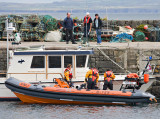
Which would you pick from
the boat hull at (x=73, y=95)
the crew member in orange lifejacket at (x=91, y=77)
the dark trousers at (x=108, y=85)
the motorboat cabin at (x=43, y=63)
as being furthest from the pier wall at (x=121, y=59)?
the boat hull at (x=73, y=95)

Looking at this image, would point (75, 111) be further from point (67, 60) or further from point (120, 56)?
point (120, 56)

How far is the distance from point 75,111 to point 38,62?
2.44 m

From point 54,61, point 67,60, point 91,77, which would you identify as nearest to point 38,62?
point 54,61

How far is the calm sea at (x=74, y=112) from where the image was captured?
1584 cm

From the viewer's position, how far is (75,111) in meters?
16.5

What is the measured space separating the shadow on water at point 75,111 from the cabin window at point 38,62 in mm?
1298

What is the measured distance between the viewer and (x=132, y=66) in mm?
20359

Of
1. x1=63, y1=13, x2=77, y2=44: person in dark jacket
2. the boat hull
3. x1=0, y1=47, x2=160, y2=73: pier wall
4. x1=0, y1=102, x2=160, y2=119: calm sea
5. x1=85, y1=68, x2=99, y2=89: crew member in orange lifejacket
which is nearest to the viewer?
x1=0, y1=102, x2=160, y2=119: calm sea

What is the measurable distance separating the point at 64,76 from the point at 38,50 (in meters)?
1.31

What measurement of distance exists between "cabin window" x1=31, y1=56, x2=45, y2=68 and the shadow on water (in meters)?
1.30

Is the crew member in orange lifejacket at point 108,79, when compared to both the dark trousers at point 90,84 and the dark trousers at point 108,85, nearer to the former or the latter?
the dark trousers at point 108,85

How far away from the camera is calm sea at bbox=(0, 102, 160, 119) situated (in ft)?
52.0

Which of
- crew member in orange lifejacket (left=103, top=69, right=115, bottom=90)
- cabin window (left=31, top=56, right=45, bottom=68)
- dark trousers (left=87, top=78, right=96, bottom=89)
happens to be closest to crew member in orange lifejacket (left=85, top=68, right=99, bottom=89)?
dark trousers (left=87, top=78, right=96, bottom=89)

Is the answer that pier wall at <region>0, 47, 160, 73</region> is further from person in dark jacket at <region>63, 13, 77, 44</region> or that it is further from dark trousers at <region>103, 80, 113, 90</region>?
dark trousers at <region>103, 80, 113, 90</region>
